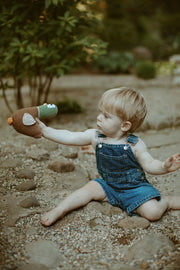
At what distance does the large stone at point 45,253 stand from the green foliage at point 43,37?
1914 mm

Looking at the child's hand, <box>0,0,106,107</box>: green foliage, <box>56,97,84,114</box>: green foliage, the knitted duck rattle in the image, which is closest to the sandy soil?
the child's hand

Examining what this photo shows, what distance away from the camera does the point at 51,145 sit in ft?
9.39

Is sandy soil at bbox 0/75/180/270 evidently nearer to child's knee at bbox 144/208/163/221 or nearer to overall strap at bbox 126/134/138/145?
child's knee at bbox 144/208/163/221

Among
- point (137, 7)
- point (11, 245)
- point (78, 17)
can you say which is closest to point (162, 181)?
point (11, 245)

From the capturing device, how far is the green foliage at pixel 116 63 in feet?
27.0

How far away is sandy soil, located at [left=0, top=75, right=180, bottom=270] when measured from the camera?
4.74 ft

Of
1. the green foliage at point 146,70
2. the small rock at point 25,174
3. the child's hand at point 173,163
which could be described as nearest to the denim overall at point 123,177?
the child's hand at point 173,163

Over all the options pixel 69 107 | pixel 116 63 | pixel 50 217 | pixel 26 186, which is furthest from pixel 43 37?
pixel 116 63

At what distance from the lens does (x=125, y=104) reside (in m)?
1.73

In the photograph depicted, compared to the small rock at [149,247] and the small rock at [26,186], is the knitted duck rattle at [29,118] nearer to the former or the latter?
the small rock at [26,186]

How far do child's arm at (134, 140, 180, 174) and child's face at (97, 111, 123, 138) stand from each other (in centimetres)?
18

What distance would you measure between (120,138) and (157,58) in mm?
9141

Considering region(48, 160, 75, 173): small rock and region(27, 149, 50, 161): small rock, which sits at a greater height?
region(48, 160, 75, 173): small rock

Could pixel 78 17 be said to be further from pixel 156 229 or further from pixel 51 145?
pixel 156 229
